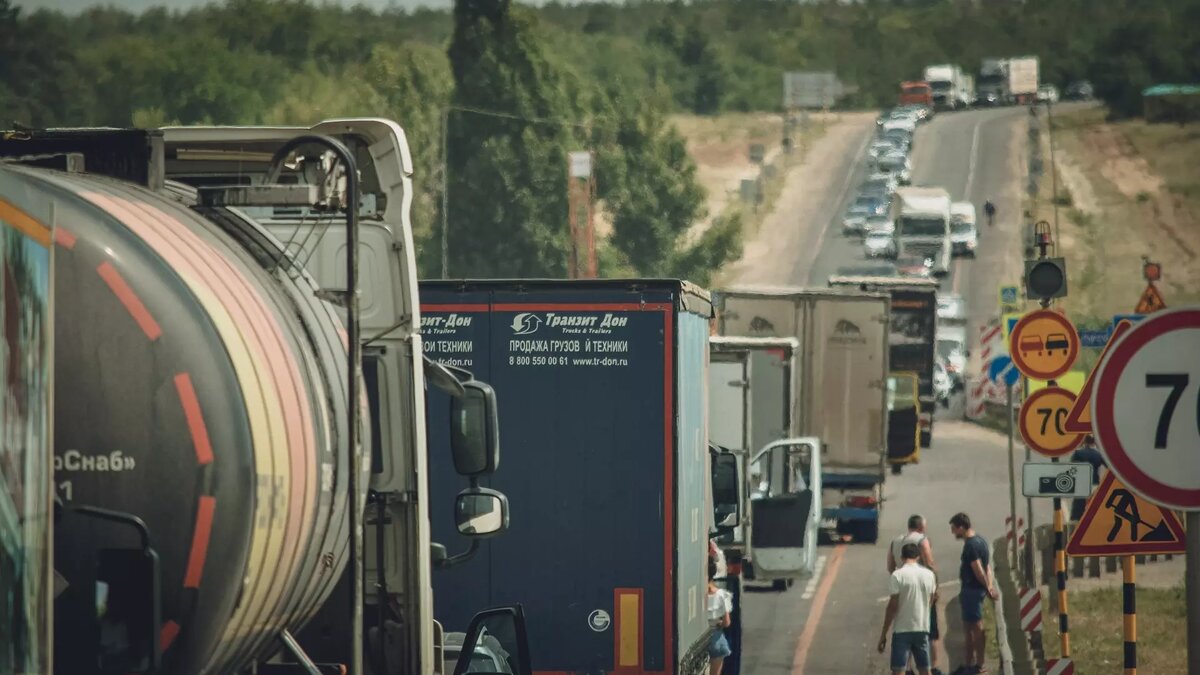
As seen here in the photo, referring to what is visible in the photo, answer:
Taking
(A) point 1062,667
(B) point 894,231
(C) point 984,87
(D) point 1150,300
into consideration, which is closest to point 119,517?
(A) point 1062,667

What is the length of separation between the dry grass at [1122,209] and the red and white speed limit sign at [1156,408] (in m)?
69.0

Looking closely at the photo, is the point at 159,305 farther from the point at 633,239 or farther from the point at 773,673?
the point at 633,239

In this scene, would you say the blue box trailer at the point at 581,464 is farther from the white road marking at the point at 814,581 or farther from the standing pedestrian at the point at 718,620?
the white road marking at the point at 814,581

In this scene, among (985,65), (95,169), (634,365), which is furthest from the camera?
(985,65)

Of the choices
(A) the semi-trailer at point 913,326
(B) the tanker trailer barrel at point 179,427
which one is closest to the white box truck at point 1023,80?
(A) the semi-trailer at point 913,326

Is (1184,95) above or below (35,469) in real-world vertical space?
above

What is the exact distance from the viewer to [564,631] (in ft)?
42.9

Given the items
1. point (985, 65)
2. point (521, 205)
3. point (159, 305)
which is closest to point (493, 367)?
point (159, 305)

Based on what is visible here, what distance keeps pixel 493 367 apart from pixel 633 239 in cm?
5340

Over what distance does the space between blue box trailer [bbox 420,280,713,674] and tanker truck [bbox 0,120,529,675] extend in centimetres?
429

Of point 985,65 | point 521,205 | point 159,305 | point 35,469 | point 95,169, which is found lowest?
point 35,469

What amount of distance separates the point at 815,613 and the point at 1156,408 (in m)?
17.3

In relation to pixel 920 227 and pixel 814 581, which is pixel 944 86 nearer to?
pixel 920 227

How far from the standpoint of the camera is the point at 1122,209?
332 feet
